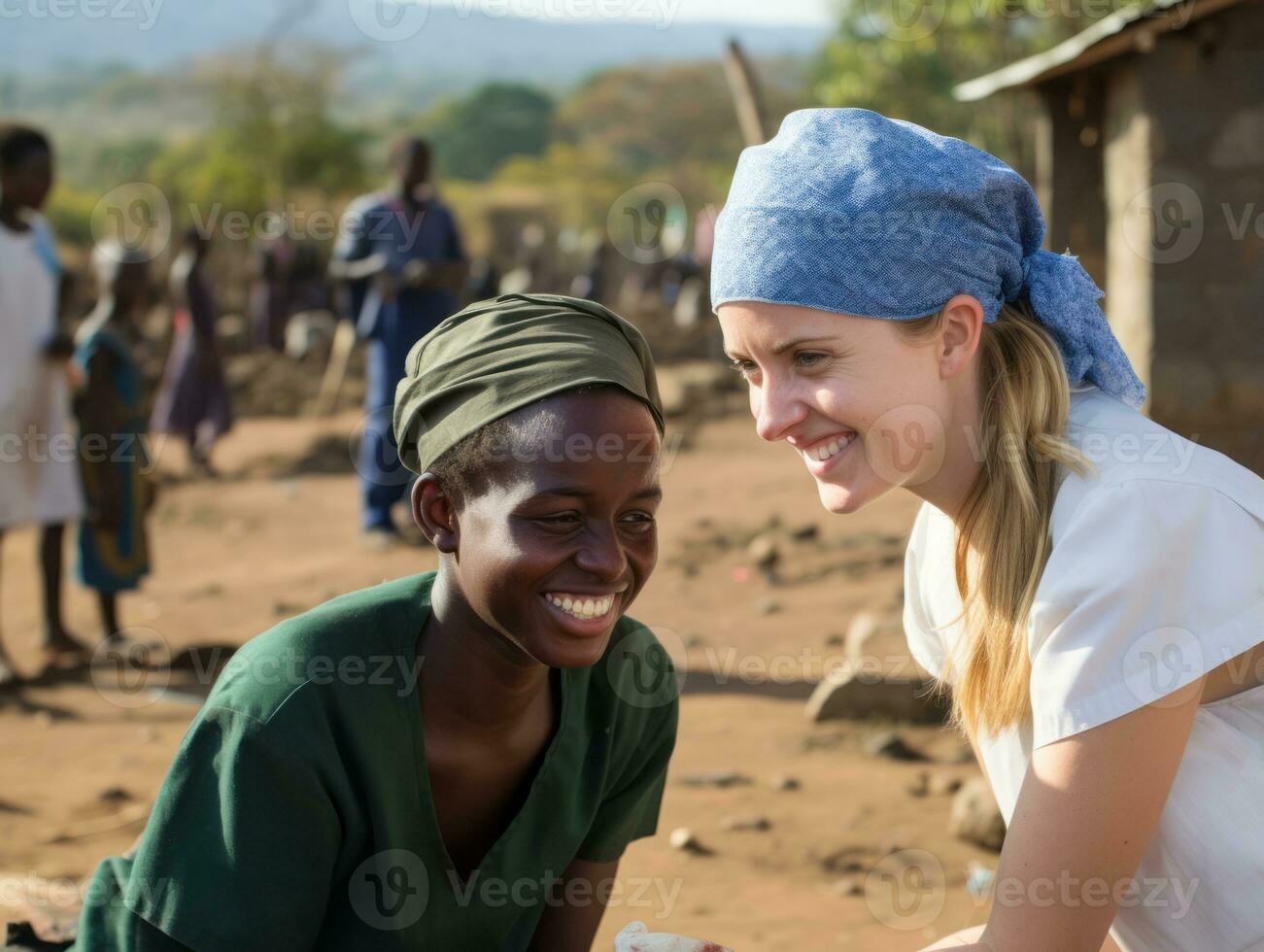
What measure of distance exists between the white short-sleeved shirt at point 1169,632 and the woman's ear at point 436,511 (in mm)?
851

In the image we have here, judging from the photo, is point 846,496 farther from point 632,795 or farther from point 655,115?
point 655,115

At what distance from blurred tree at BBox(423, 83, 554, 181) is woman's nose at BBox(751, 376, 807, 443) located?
76172 mm

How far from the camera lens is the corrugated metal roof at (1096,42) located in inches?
189

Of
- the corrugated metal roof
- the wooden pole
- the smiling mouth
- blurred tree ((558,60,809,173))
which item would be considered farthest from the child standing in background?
blurred tree ((558,60,809,173))

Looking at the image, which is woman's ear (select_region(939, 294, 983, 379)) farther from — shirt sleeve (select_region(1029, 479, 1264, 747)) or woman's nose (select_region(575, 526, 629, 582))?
woman's nose (select_region(575, 526, 629, 582))

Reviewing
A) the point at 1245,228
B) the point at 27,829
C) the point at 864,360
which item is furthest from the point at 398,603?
the point at 1245,228

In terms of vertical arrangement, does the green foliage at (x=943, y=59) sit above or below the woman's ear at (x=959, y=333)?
above

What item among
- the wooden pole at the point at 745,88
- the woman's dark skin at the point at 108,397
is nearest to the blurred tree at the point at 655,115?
the wooden pole at the point at 745,88

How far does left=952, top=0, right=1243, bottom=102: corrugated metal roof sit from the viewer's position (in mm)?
4801

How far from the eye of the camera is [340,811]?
200 centimetres

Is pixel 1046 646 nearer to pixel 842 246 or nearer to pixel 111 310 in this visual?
pixel 842 246

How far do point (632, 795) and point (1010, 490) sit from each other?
0.86 meters

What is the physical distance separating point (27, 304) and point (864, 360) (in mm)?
5044

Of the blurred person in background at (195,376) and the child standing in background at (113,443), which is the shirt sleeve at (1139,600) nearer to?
the child standing in background at (113,443)
